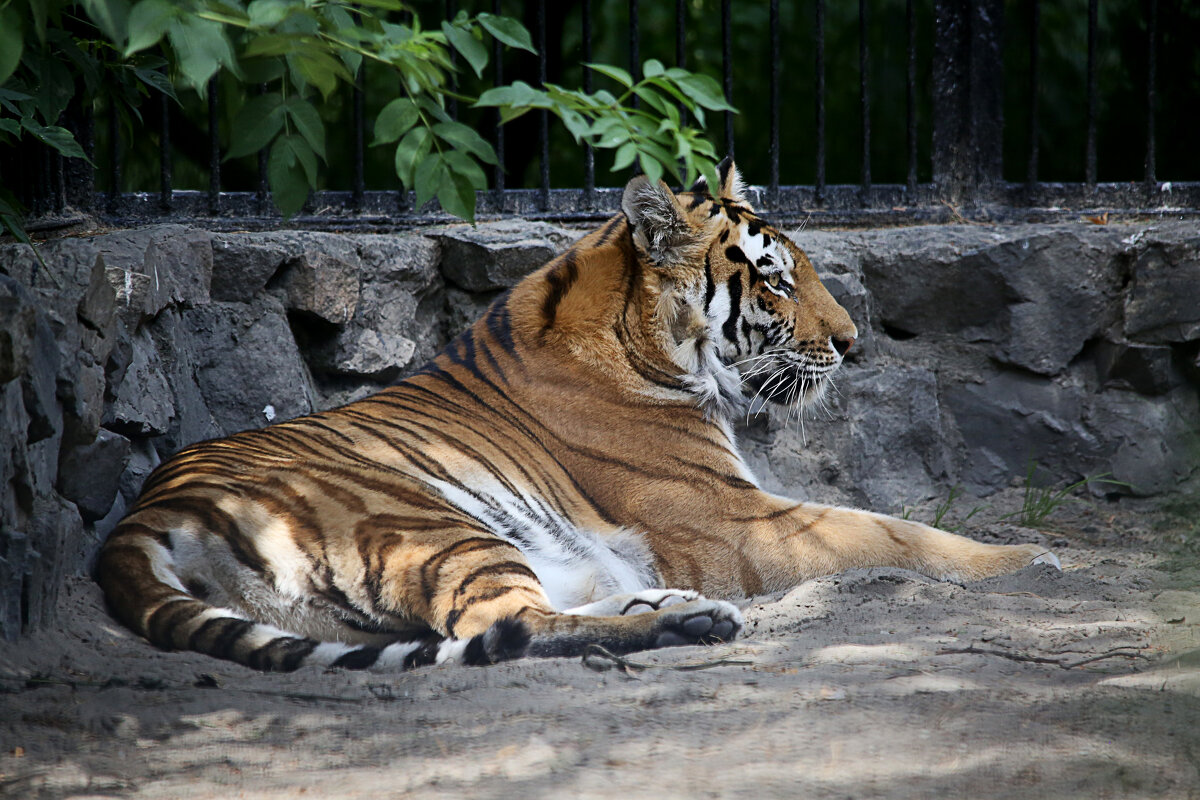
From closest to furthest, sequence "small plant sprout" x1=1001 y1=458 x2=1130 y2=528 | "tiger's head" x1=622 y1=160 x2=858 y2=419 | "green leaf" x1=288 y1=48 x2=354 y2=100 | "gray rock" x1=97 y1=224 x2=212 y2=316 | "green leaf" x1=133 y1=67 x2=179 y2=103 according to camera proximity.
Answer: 1. "green leaf" x1=288 y1=48 x2=354 y2=100
2. "green leaf" x1=133 y1=67 x2=179 y2=103
3. "gray rock" x1=97 y1=224 x2=212 y2=316
4. "tiger's head" x1=622 y1=160 x2=858 y2=419
5. "small plant sprout" x1=1001 y1=458 x2=1130 y2=528

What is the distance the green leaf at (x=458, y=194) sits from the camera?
6.56 ft

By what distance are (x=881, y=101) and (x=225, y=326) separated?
20.4 ft

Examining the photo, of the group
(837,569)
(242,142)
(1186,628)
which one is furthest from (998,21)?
(242,142)

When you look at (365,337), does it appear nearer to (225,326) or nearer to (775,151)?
(225,326)

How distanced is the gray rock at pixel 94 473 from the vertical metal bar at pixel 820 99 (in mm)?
3161

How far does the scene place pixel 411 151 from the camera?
201 cm

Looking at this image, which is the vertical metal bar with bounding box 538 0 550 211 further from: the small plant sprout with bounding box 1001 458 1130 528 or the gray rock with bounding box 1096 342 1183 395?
the gray rock with bounding box 1096 342 1183 395

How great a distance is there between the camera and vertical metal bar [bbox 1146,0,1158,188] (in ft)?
15.3

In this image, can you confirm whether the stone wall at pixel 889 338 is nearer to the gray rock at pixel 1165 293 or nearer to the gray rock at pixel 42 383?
the gray rock at pixel 1165 293

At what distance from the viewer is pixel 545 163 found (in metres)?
4.41

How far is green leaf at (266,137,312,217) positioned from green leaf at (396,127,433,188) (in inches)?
7.3

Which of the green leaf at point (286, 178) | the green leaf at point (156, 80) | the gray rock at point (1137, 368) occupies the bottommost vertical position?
the gray rock at point (1137, 368)

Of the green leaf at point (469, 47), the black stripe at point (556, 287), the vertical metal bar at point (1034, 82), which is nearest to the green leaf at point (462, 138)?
the green leaf at point (469, 47)

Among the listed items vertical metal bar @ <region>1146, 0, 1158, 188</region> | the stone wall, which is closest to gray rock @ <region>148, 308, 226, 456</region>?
the stone wall
